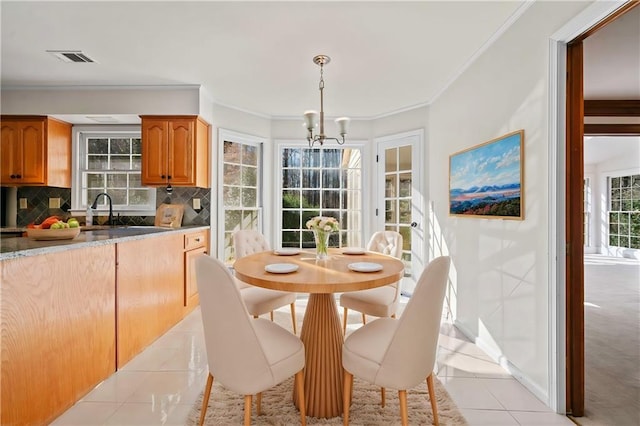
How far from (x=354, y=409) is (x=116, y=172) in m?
3.91

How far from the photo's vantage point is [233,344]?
1.40 m

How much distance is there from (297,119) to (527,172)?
3.18 m

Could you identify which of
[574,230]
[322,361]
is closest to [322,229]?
[322,361]

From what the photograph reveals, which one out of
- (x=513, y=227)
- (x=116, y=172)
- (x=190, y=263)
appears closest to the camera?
(x=513, y=227)

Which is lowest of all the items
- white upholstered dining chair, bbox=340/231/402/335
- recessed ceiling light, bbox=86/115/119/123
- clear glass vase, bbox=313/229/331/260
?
white upholstered dining chair, bbox=340/231/402/335

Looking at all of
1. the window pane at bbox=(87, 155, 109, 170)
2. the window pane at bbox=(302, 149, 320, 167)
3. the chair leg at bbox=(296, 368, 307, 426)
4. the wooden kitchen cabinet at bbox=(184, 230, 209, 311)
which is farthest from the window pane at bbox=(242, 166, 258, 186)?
the chair leg at bbox=(296, 368, 307, 426)

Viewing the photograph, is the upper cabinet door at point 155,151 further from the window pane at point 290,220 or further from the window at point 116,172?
the window pane at point 290,220

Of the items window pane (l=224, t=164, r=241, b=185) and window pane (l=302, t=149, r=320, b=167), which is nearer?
window pane (l=224, t=164, r=241, b=185)

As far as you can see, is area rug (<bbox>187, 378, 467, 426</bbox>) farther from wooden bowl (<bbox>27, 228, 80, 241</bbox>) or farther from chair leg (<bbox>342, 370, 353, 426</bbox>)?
wooden bowl (<bbox>27, 228, 80, 241</bbox>)

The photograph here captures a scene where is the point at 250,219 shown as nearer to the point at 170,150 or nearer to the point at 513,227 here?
the point at 170,150

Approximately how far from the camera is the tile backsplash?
156 inches

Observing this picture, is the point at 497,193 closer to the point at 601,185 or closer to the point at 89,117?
the point at 89,117

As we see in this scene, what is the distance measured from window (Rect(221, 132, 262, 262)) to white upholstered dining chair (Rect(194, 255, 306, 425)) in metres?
2.76

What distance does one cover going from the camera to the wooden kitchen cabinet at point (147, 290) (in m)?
2.34
